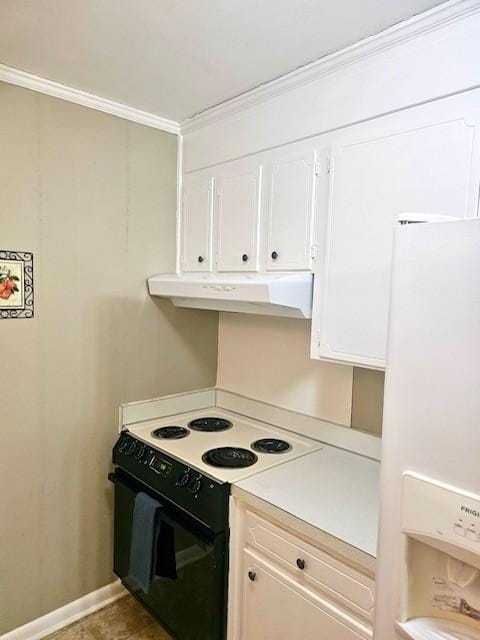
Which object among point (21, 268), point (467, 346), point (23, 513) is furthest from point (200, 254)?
point (467, 346)

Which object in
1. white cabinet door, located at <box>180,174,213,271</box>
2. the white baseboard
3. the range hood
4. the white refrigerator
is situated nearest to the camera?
the white refrigerator

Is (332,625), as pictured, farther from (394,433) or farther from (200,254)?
(200,254)

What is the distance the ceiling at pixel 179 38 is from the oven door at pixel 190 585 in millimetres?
1790

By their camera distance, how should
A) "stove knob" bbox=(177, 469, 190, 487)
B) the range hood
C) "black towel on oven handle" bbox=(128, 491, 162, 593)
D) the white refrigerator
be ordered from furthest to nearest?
"black towel on oven handle" bbox=(128, 491, 162, 593) → "stove knob" bbox=(177, 469, 190, 487) → the range hood → the white refrigerator

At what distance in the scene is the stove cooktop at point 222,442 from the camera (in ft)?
5.93

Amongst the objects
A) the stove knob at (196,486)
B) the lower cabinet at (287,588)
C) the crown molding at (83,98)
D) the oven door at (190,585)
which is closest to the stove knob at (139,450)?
the oven door at (190,585)

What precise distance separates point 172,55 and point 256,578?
196 cm

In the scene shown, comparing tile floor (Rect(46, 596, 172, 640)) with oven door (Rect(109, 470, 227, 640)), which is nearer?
oven door (Rect(109, 470, 227, 640))

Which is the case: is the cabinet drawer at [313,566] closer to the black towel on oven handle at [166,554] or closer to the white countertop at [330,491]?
the white countertop at [330,491]

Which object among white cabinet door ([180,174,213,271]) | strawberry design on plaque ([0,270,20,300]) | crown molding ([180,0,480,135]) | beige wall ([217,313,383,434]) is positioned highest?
crown molding ([180,0,480,135])

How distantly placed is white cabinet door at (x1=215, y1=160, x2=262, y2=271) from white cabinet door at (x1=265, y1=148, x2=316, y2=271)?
90 millimetres

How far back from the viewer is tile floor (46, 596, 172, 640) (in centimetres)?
207

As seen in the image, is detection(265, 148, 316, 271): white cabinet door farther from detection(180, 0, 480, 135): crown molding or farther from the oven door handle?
the oven door handle

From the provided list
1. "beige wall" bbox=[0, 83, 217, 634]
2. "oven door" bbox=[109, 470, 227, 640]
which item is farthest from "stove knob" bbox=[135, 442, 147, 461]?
"beige wall" bbox=[0, 83, 217, 634]
